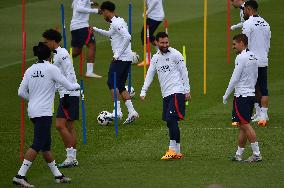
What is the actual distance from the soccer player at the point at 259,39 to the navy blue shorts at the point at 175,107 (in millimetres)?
4010

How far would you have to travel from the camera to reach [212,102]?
31.0 metres

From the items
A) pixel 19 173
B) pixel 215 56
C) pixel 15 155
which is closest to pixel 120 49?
pixel 15 155

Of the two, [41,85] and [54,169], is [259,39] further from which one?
[54,169]

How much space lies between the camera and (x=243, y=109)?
2306 cm

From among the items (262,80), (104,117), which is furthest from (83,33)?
(262,80)

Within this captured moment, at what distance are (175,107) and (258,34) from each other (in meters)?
4.45

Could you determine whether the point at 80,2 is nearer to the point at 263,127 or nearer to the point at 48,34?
the point at 263,127

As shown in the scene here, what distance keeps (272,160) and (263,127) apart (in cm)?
381

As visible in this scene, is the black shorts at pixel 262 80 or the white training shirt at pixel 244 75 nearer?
the white training shirt at pixel 244 75

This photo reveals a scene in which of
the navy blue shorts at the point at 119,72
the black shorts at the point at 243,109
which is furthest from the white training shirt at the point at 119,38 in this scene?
the black shorts at the point at 243,109

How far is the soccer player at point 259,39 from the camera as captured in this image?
27.0 metres

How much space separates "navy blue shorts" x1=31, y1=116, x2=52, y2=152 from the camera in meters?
21.1

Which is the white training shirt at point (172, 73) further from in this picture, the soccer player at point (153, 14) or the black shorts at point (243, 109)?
the soccer player at point (153, 14)

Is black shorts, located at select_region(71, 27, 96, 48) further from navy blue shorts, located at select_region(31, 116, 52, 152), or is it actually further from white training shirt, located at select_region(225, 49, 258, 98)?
navy blue shorts, located at select_region(31, 116, 52, 152)
